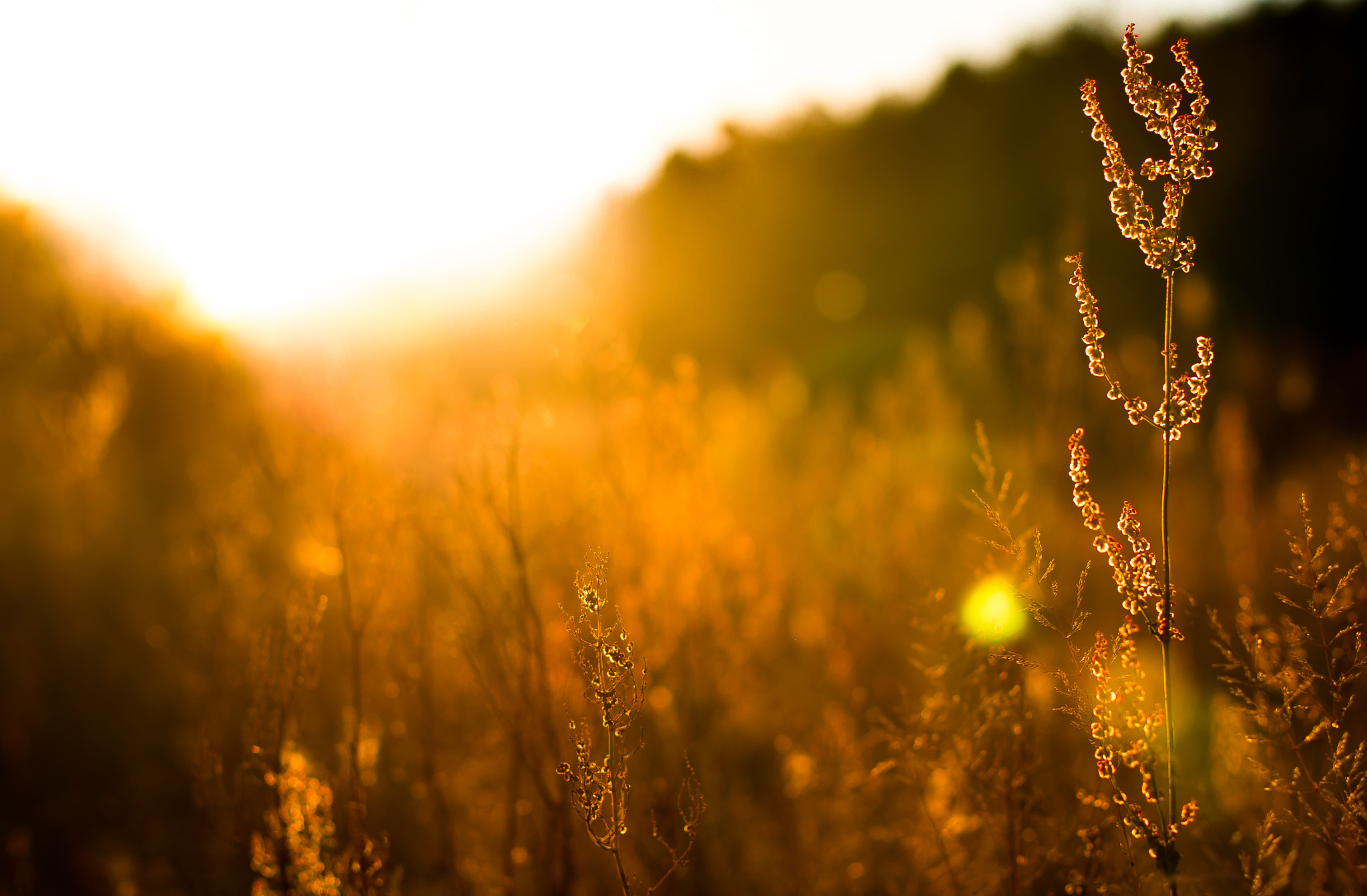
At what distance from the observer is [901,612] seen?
3473mm

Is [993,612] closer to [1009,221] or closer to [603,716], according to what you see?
[603,716]

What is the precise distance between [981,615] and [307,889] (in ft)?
8.05

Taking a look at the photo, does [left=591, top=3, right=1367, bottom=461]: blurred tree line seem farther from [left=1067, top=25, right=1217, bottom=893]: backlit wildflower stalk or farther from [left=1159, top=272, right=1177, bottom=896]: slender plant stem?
[left=1159, top=272, right=1177, bottom=896]: slender plant stem

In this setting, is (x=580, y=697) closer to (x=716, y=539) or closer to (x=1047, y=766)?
(x=716, y=539)

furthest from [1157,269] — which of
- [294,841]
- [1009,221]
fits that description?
[1009,221]

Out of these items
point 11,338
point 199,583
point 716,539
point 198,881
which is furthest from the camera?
point 11,338

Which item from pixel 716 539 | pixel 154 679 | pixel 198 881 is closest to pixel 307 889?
pixel 198 881

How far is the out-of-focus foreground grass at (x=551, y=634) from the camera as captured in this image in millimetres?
2430

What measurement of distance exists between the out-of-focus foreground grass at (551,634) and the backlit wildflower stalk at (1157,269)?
0.16 meters

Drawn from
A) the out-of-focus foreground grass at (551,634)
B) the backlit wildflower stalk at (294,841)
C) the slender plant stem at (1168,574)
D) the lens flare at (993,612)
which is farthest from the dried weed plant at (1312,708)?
the backlit wildflower stalk at (294,841)

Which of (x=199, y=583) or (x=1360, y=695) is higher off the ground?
(x=199, y=583)

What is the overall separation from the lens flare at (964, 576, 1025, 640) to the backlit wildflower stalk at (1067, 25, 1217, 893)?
0.25 m

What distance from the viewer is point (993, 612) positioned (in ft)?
6.70

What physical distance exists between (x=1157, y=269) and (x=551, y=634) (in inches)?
116
